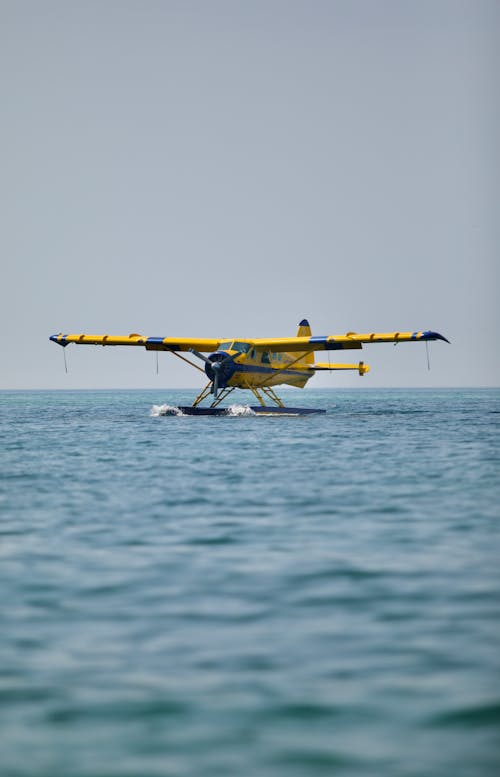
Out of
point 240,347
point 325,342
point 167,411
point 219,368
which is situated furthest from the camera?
point 167,411

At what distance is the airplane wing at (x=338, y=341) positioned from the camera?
40.4 meters

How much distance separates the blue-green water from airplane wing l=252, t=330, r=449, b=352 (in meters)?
26.8

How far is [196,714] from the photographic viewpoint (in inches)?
179

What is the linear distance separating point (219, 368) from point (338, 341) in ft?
18.6

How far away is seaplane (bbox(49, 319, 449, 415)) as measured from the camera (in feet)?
130

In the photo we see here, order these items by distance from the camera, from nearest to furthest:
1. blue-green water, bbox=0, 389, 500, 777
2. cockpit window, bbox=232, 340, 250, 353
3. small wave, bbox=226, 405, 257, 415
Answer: blue-green water, bbox=0, 389, 500, 777, cockpit window, bbox=232, 340, 250, 353, small wave, bbox=226, 405, 257, 415

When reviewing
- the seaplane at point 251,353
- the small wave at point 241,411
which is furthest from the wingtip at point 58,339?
the small wave at point 241,411

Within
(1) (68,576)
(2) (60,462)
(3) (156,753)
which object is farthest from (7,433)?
(3) (156,753)

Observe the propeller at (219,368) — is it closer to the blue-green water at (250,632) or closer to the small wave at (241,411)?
the small wave at (241,411)

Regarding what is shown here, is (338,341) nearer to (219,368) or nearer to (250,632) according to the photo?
(219,368)

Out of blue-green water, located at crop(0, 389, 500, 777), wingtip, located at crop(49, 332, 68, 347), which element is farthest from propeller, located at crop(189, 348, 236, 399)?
blue-green water, located at crop(0, 389, 500, 777)

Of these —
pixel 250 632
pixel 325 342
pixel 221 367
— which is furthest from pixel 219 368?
pixel 250 632

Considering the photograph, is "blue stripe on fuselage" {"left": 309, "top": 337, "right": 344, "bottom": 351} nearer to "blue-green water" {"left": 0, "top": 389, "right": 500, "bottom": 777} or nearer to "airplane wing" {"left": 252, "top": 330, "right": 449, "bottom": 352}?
"airplane wing" {"left": 252, "top": 330, "right": 449, "bottom": 352}

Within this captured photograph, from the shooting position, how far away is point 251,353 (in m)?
41.0
